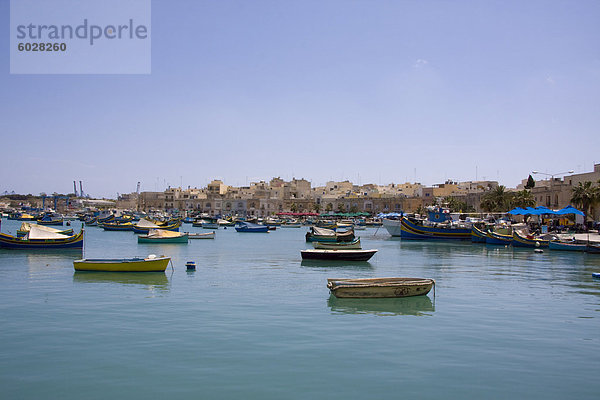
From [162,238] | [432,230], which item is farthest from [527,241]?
[162,238]

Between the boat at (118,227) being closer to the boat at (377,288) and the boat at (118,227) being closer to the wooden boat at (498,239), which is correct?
the wooden boat at (498,239)

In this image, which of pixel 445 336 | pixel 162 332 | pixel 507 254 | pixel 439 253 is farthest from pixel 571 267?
pixel 162 332

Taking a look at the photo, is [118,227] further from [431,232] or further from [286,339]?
[286,339]

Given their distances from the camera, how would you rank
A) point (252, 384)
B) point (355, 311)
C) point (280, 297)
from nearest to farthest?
point (252, 384), point (355, 311), point (280, 297)

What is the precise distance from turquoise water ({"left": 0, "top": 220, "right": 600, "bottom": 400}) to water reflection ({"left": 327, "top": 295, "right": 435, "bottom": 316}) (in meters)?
0.08

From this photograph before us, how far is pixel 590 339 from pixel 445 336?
419 cm

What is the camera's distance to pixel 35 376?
37.2 feet

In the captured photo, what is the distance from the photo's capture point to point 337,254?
34.6 meters

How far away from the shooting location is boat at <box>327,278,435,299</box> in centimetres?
1981

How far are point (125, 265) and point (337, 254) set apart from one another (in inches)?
546

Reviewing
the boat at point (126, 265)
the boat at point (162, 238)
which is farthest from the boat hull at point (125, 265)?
the boat at point (162, 238)

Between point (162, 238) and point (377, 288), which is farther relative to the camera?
point (162, 238)

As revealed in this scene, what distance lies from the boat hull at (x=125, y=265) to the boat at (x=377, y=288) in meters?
11.5

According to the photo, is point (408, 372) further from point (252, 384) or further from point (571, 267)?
point (571, 267)
